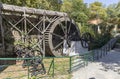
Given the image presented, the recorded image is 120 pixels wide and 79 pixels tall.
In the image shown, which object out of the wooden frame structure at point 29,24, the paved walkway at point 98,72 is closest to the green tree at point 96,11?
the wooden frame structure at point 29,24

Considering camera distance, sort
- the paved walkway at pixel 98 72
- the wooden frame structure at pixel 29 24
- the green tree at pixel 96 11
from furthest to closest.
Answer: the green tree at pixel 96 11, the wooden frame structure at pixel 29 24, the paved walkway at pixel 98 72

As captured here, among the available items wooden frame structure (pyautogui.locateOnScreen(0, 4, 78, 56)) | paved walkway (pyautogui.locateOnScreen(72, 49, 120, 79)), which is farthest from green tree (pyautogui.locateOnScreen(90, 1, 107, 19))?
paved walkway (pyautogui.locateOnScreen(72, 49, 120, 79))

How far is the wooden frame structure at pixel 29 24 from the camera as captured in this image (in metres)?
11.6

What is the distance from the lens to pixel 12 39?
11977mm

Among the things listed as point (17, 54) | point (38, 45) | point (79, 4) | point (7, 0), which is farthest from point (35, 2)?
point (79, 4)

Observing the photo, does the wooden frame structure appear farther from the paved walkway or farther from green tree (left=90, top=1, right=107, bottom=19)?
green tree (left=90, top=1, right=107, bottom=19)

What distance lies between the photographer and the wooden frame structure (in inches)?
456

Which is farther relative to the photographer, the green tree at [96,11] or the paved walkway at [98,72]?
the green tree at [96,11]

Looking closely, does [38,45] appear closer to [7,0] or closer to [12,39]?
[12,39]

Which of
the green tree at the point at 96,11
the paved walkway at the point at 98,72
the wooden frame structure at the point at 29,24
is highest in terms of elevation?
the green tree at the point at 96,11

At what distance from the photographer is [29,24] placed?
13219 mm

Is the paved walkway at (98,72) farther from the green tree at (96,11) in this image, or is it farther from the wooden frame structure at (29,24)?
the green tree at (96,11)

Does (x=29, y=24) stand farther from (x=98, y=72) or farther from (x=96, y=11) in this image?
(x=96, y=11)

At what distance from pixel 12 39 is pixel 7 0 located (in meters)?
6.40
